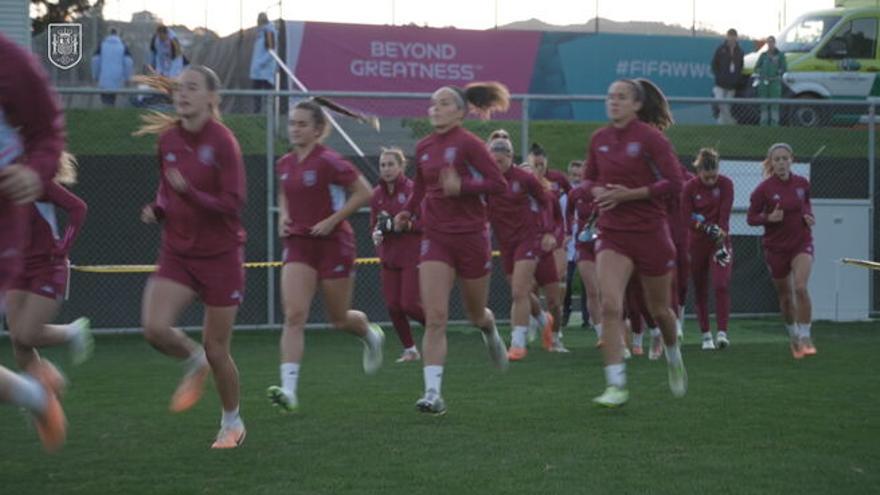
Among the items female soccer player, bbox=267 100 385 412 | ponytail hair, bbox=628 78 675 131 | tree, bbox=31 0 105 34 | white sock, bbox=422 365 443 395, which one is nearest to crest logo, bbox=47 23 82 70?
tree, bbox=31 0 105 34

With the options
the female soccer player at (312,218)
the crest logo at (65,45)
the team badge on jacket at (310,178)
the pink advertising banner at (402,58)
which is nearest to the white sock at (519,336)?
the female soccer player at (312,218)

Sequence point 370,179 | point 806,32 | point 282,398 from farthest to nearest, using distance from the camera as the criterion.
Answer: point 806,32, point 370,179, point 282,398

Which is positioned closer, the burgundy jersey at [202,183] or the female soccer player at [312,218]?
the burgundy jersey at [202,183]

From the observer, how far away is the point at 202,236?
812 centimetres

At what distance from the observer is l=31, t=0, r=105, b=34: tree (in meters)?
35.7

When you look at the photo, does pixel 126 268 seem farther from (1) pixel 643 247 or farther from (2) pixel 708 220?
(1) pixel 643 247

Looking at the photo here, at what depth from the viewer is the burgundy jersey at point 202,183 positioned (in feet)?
26.5

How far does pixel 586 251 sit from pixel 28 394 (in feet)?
31.2

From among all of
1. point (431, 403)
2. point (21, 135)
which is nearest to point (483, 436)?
point (431, 403)

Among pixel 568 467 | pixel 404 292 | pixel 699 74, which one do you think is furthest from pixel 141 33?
pixel 568 467

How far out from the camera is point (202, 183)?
8.10 metres

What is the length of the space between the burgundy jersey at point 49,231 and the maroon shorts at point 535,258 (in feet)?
17.4

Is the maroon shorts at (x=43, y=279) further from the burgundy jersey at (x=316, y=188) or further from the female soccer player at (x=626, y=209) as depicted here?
the female soccer player at (x=626, y=209)

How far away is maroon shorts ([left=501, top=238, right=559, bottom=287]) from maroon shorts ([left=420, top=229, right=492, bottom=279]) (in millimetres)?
4057
